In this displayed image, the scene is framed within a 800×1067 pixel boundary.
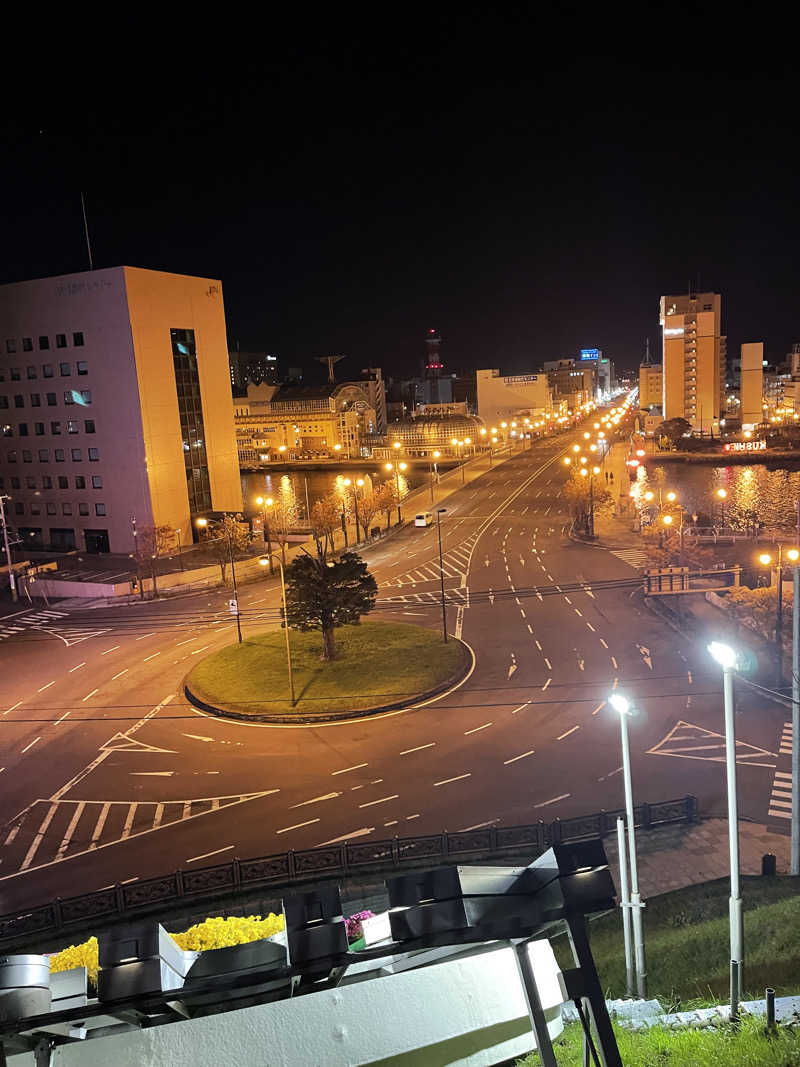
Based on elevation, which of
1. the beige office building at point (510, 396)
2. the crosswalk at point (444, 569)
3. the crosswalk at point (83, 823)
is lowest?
the crosswalk at point (83, 823)

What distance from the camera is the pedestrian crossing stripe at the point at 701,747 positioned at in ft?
70.5

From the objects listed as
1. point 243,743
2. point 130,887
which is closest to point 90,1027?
point 130,887

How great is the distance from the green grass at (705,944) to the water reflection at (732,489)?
163ft

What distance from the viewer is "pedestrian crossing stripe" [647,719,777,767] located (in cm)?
2150

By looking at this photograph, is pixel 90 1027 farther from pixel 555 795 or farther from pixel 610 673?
pixel 610 673

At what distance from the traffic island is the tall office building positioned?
447 feet

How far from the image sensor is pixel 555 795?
66.0ft

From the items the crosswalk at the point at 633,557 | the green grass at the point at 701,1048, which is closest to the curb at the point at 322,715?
the green grass at the point at 701,1048

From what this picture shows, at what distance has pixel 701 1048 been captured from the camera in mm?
6734

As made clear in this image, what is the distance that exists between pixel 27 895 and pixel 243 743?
8.37 metres

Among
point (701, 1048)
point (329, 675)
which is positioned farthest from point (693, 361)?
point (701, 1048)

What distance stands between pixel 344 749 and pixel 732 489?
278ft

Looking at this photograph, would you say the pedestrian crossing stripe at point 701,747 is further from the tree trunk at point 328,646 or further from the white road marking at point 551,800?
the tree trunk at point 328,646

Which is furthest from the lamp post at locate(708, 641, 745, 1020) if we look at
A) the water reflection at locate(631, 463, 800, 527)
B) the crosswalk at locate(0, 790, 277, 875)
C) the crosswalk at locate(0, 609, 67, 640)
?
the water reflection at locate(631, 463, 800, 527)
